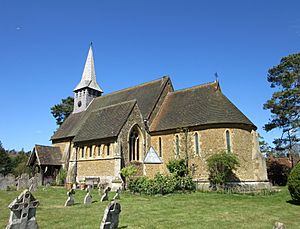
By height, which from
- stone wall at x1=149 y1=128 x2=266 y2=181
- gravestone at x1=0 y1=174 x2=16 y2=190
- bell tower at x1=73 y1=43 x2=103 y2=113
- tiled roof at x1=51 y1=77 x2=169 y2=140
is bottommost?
gravestone at x1=0 y1=174 x2=16 y2=190

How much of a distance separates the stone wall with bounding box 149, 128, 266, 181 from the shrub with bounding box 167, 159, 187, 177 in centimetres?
80

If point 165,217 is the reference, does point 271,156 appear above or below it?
above

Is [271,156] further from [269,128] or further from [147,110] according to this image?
[147,110]

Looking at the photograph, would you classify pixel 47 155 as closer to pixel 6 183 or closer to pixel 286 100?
pixel 6 183

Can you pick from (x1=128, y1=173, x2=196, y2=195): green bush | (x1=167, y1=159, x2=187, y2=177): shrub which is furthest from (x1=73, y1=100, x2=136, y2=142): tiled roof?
(x1=167, y1=159, x2=187, y2=177): shrub

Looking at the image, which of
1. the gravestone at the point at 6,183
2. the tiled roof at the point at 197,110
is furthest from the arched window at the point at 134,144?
the gravestone at the point at 6,183

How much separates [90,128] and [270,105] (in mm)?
21143

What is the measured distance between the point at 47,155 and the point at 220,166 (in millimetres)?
20693

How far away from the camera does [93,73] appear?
1598 inches

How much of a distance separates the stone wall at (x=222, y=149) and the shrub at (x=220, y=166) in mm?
1037

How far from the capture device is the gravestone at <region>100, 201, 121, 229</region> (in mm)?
7980

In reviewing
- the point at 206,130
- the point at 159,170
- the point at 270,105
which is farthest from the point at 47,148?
the point at 270,105

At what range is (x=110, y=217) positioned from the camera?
8.21m

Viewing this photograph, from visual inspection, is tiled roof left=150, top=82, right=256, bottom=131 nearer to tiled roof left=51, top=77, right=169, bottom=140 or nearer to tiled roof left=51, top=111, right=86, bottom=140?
tiled roof left=51, top=77, right=169, bottom=140
